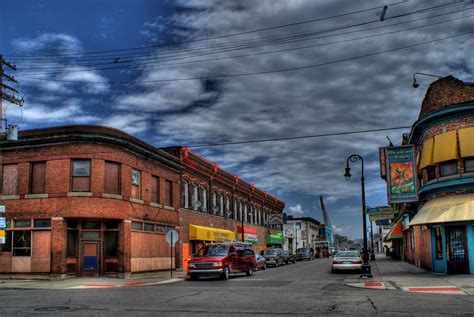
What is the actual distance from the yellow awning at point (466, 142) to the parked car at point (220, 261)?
12.7 meters

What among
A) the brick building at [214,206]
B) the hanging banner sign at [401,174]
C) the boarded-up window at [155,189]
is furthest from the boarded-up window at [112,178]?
the hanging banner sign at [401,174]

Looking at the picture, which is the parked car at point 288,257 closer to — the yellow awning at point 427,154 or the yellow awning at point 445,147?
the yellow awning at point 427,154

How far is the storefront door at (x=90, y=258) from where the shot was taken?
27.6 meters

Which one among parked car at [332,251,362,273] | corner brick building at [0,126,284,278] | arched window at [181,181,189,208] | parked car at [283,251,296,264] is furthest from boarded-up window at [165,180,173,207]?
parked car at [283,251,296,264]

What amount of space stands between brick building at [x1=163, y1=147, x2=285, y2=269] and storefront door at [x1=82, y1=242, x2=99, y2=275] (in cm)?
946

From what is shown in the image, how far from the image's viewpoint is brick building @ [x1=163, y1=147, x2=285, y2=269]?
125 feet

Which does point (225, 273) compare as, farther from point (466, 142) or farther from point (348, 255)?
point (466, 142)

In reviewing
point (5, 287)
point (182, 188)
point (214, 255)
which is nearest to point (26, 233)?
point (5, 287)

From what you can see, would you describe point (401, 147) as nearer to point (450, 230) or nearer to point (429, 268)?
point (450, 230)

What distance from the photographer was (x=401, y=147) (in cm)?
Answer: 2667

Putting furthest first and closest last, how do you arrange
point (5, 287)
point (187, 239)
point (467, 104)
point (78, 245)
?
point (187, 239) → point (78, 245) → point (467, 104) → point (5, 287)

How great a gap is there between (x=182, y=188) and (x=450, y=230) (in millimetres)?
20394

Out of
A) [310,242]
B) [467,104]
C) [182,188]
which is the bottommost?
[310,242]

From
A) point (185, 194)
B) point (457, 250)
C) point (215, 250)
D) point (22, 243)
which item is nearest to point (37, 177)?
point (22, 243)
